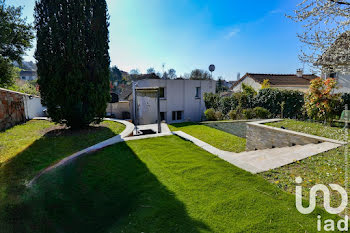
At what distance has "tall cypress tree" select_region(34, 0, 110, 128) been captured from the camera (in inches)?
269

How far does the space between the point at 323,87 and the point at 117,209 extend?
405 inches

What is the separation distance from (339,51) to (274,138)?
131 inches

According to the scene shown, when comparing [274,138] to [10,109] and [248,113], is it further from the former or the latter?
[10,109]

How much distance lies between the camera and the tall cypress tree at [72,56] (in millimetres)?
6820

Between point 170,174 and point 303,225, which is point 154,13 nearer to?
point 170,174

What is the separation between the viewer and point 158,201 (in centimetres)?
→ 282

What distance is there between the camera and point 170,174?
379 centimetres

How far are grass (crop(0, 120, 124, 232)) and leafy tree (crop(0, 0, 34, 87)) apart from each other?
1009cm

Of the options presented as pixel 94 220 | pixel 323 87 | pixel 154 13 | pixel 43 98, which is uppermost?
pixel 154 13

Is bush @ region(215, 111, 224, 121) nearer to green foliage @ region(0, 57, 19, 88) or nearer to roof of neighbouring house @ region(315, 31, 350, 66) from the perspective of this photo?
roof of neighbouring house @ region(315, 31, 350, 66)

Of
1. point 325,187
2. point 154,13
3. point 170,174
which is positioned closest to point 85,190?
point 170,174

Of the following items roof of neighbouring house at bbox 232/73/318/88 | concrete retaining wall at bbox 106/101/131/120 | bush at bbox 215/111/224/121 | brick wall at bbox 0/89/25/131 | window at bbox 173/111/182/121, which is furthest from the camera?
roof of neighbouring house at bbox 232/73/318/88

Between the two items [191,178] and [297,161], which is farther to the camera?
[297,161]

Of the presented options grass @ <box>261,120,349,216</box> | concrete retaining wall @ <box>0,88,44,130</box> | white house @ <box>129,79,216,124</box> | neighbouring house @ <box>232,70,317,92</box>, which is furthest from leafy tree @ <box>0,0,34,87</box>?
neighbouring house @ <box>232,70,317,92</box>
